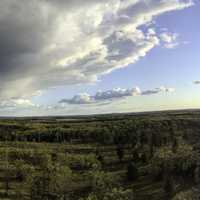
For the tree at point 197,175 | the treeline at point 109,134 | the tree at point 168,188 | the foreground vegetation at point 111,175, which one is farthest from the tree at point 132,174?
the treeline at point 109,134

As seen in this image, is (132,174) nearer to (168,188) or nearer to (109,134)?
(168,188)

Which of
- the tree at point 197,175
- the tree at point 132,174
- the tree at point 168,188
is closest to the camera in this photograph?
the tree at point 168,188

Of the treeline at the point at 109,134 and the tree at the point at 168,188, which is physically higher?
the treeline at the point at 109,134

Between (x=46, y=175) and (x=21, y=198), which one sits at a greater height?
(x=46, y=175)

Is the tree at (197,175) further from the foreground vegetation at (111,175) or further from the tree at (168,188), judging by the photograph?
the tree at (168,188)

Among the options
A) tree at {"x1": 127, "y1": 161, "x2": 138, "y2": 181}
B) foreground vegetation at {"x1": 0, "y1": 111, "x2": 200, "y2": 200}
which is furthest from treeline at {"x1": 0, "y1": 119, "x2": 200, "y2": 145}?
tree at {"x1": 127, "y1": 161, "x2": 138, "y2": 181}

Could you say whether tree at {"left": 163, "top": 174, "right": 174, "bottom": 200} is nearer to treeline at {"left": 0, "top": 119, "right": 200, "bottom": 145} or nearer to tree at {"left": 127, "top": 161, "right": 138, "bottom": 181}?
tree at {"left": 127, "top": 161, "right": 138, "bottom": 181}

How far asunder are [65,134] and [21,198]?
94.1m

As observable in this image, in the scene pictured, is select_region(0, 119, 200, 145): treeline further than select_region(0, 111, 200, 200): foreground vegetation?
Yes

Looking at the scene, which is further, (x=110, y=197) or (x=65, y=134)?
(x=65, y=134)

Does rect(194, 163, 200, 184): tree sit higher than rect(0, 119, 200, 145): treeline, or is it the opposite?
rect(0, 119, 200, 145): treeline

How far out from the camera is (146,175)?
61188mm

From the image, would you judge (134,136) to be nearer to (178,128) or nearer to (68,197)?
(178,128)

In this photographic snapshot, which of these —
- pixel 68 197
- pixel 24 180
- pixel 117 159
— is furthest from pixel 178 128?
pixel 68 197
